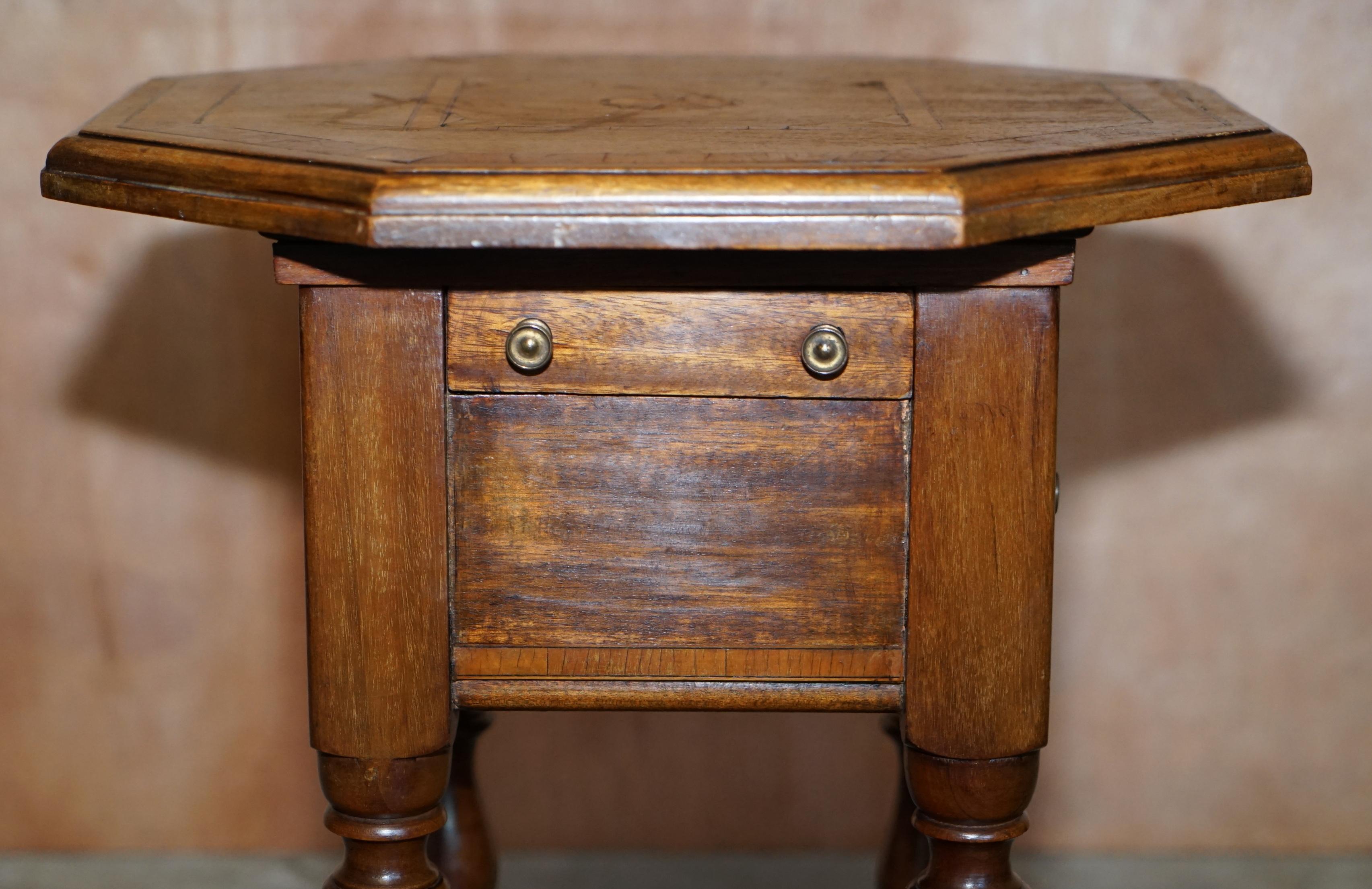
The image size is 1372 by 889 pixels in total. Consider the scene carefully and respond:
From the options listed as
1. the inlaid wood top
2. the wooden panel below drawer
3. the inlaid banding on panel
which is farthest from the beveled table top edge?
the inlaid banding on panel

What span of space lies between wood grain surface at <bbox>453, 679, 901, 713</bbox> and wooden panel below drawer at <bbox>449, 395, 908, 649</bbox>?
0.08 feet

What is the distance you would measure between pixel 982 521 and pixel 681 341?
0.21 meters

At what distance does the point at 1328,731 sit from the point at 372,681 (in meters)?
1.31

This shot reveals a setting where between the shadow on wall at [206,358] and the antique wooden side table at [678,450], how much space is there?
2.51ft

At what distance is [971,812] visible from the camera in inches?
35.4

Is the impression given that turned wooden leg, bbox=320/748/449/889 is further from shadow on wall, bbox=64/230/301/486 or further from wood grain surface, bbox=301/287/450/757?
shadow on wall, bbox=64/230/301/486

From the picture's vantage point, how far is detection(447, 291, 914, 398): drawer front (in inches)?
33.0

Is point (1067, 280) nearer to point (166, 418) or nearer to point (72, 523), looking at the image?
point (166, 418)

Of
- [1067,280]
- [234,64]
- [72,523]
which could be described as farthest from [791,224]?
[72,523]

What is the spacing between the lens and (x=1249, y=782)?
69.1 inches

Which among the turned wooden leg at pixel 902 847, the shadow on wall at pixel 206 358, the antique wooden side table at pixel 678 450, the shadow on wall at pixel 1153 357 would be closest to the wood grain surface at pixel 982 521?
the antique wooden side table at pixel 678 450

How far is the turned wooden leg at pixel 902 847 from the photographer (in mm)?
1306

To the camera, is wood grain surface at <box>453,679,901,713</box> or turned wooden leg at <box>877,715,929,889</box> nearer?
wood grain surface at <box>453,679,901,713</box>

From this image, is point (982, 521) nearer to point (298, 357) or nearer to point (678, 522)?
point (678, 522)
